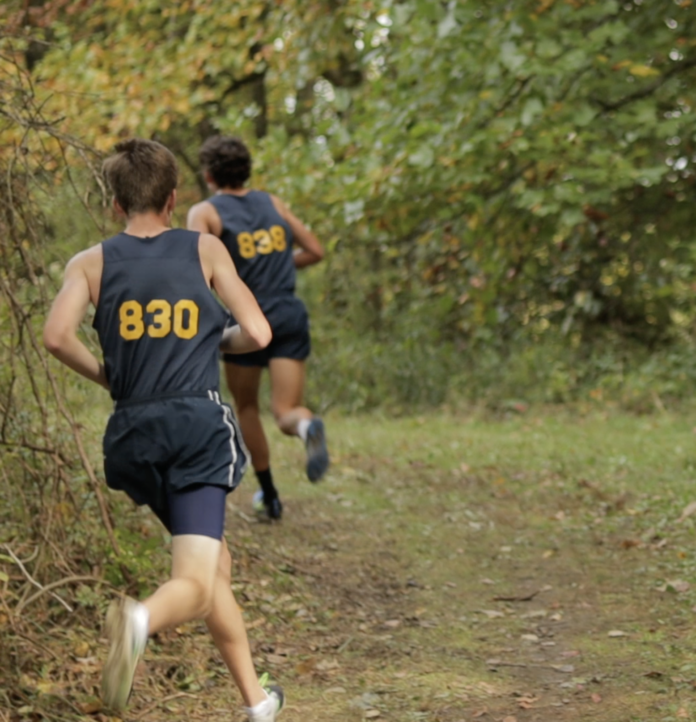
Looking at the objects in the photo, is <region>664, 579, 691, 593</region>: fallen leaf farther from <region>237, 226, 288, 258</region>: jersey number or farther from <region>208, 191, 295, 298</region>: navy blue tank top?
<region>237, 226, 288, 258</region>: jersey number

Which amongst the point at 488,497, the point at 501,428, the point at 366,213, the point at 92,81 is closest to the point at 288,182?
the point at 366,213

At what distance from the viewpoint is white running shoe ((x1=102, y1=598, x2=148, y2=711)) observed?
300cm

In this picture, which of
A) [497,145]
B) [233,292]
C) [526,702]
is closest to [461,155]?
[497,145]

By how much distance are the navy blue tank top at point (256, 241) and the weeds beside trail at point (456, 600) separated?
1398 mm

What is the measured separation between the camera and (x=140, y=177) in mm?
3533

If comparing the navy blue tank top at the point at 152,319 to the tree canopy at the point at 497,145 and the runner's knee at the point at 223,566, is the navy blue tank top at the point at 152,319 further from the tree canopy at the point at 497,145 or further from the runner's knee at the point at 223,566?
the tree canopy at the point at 497,145

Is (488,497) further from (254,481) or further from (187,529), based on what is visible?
(187,529)

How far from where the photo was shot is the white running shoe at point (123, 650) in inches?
118

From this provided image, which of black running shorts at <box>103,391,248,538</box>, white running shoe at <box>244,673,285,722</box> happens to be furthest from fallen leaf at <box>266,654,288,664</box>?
black running shorts at <box>103,391,248,538</box>

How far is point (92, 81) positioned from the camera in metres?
14.5

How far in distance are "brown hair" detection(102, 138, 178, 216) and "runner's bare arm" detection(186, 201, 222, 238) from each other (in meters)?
2.43

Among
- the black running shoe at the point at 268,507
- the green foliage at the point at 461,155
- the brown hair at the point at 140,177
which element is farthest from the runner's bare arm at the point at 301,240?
the brown hair at the point at 140,177

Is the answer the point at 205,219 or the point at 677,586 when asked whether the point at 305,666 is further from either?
the point at 205,219

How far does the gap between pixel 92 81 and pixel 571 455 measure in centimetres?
850
